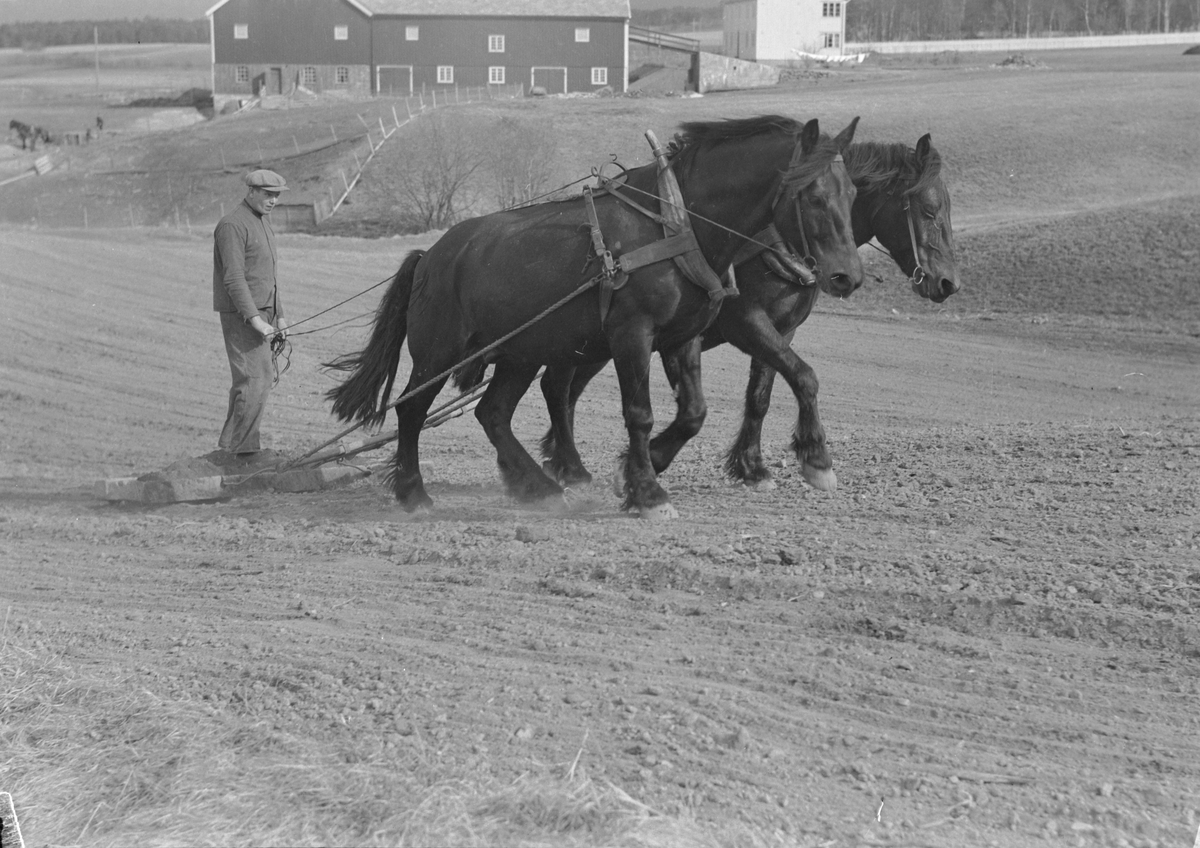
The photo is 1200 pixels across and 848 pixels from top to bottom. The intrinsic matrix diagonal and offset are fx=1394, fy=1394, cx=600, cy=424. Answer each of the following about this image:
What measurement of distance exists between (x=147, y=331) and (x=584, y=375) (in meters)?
8.94

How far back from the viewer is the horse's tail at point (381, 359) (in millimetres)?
8859

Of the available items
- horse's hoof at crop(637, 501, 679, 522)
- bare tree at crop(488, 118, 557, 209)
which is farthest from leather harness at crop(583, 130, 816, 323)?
bare tree at crop(488, 118, 557, 209)

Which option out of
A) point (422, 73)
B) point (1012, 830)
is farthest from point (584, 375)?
point (422, 73)

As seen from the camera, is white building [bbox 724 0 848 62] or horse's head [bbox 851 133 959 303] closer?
horse's head [bbox 851 133 959 303]

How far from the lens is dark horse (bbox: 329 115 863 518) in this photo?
24.5 ft

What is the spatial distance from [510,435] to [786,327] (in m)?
1.85

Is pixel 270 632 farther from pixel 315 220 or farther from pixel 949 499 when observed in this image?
pixel 315 220

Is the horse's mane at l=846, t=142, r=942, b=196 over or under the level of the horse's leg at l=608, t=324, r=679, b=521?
over

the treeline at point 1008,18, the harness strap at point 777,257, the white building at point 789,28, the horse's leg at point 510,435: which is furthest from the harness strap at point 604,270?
the treeline at point 1008,18

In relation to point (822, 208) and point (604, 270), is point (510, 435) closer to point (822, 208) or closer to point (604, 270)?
point (604, 270)

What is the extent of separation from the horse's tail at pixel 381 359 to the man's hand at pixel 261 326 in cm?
59

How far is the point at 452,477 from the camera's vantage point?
9.74 meters

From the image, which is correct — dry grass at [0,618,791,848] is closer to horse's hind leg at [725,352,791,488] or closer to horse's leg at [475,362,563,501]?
horse's leg at [475,362,563,501]

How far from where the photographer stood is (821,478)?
8.30m
